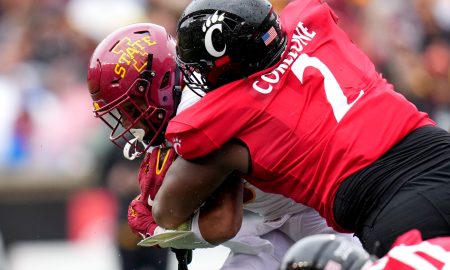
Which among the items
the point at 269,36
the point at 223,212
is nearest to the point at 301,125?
the point at 269,36

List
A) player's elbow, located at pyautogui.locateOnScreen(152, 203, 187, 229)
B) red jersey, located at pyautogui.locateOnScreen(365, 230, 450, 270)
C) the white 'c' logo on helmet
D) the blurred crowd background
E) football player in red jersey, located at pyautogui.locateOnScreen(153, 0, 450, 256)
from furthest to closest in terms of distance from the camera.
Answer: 1. the blurred crowd background
2. player's elbow, located at pyautogui.locateOnScreen(152, 203, 187, 229)
3. the white 'c' logo on helmet
4. football player in red jersey, located at pyautogui.locateOnScreen(153, 0, 450, 256)
5. red jersey, located at pyautogui.locateOnScreen(365, 230, 450, 270)

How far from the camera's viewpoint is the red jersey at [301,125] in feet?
15.4

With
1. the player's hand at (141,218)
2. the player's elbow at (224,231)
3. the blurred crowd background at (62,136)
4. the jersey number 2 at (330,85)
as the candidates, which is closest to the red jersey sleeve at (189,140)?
the player's elbow at (224,231)

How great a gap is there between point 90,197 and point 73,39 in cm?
170

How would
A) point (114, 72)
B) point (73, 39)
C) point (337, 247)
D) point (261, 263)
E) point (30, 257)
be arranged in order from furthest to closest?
point (73, 39) < point (30, 257) < point (261, 263) < point (114, 72) < point (337, 247)

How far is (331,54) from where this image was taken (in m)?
5.01

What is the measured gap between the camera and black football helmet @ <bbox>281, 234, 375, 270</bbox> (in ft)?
12.6

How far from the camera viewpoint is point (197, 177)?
477 cm

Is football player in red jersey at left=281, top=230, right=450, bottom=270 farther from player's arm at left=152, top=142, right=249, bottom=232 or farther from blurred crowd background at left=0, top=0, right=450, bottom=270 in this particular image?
blurred crowd background at left=0, top=0, right=450, bottom=270

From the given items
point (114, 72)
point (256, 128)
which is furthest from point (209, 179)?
point (114, 72)

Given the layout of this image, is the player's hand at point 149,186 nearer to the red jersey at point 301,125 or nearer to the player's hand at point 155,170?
the player's hand at point 155,170

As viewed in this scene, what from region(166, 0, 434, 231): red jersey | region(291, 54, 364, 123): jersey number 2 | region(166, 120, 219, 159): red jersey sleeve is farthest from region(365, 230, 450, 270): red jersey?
region(166, 120, 219, 159): red jersey sleeve

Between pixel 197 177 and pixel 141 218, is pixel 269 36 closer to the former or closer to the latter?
pixel 197 177

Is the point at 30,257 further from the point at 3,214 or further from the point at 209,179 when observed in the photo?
the point at 209,179
